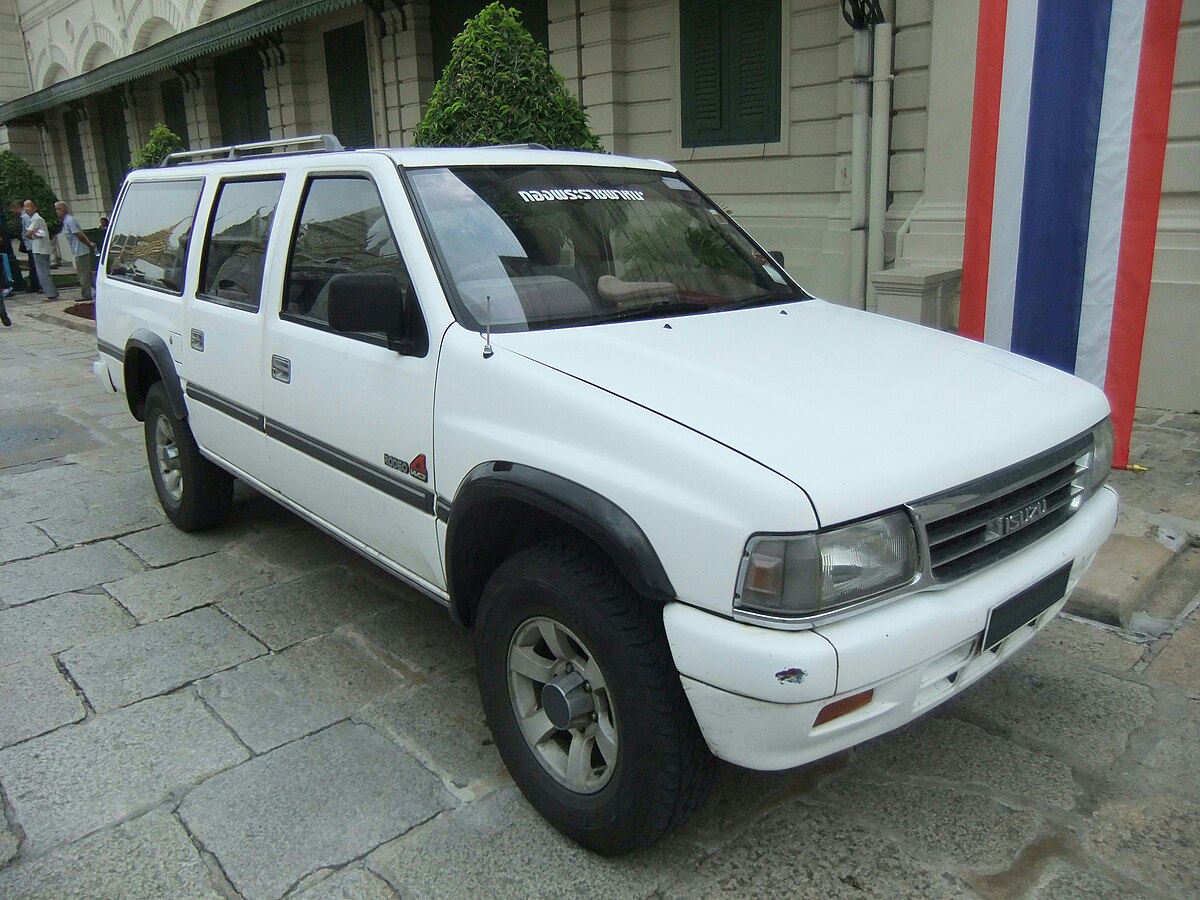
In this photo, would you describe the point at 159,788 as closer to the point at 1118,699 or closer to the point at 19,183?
the point at 1118,699

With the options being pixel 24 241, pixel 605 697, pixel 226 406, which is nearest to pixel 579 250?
pixel 605 697

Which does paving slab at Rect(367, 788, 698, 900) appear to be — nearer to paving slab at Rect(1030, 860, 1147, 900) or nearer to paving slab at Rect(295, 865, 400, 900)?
paving slab at Rect(295, 865, 400, 900)

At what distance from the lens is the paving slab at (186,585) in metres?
4.28

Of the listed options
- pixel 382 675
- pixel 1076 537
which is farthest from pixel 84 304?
pixel 1076 537

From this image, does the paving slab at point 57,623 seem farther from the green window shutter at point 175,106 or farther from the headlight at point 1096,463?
the green window shutter at point 175,106

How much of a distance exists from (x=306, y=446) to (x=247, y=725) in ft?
3.37

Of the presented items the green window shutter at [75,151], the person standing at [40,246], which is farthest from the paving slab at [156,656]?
the green window shutter at [75,151]

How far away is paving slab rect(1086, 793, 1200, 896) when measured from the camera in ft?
8.14

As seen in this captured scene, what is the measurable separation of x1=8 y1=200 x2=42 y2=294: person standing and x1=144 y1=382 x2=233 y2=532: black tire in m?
14.3


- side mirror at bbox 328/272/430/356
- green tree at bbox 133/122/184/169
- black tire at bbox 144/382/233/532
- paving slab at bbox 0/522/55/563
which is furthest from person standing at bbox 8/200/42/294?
side mirror at bbox 328/272/430/356

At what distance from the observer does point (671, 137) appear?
34.4 feet

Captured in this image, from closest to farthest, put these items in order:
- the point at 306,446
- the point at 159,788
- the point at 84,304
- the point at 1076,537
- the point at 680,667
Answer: the point at 680,667 < the point at 1076,537 < the point at 159,788 < the point at 306,446 < the point at 84,304

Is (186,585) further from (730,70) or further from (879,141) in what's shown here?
(730,70)

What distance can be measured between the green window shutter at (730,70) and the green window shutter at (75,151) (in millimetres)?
23458
